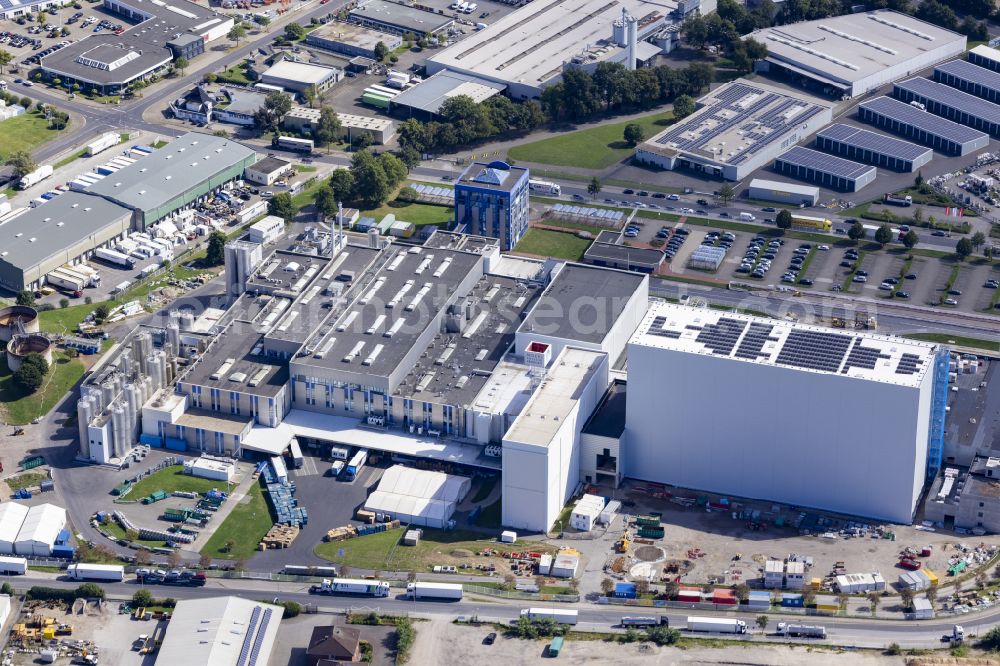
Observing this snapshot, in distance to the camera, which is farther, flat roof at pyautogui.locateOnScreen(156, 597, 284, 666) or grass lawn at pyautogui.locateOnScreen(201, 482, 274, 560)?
grass lawn at pyautogui.locateOnScreen(201, 482, 274, 560)

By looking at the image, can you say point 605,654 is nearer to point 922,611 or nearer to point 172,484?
point 922,611

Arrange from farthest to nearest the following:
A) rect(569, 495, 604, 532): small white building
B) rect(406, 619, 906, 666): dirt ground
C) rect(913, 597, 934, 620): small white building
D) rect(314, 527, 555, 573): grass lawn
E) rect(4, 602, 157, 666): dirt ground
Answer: rect(569, 495, 604, 532): small white building
rect(314, 527, 555, 573): grass lawn
rect(913, 597, 934, 620): small white building
rect(4, 602, 157, 666): dirt ground
rect(406, 619, 906, 666): dirt ground

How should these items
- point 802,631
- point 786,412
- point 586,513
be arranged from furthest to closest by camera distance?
point 786,412, point 586,513, point 802,631

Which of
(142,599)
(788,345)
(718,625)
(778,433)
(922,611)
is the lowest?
(142,599)

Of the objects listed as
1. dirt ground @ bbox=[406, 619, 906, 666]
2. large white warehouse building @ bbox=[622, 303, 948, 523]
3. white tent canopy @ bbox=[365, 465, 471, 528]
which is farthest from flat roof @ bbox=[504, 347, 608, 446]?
dirt ground @ bbox=[406, 619, 906, 666]

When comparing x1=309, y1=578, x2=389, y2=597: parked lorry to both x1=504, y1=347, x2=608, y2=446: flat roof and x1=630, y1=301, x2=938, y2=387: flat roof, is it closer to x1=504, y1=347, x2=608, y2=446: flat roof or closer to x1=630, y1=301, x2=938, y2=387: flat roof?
x1=504, y1=347, x2=608, y2=446: flat roof

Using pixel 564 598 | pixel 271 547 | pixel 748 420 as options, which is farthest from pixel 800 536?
pixel 271 547

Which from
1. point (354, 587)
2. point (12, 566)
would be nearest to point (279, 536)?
point (354, 587)
